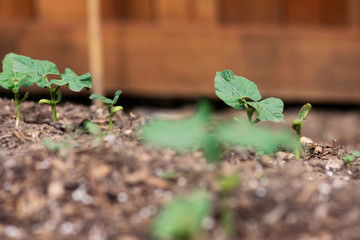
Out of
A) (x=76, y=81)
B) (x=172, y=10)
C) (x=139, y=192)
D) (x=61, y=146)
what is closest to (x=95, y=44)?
(x=172, y=10)

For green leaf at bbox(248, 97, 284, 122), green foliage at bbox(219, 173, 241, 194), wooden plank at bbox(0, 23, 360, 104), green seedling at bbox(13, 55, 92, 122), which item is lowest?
wooden plank at bbox(0, 23, 360, 104)

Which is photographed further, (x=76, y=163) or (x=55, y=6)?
(x=55, y=6)

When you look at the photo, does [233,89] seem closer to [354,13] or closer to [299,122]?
[299,122]

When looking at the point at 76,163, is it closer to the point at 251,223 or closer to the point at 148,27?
the point at 251,223

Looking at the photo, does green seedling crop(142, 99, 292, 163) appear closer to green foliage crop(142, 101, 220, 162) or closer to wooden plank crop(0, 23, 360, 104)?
green foliage crop(142, 101, 220, 162)

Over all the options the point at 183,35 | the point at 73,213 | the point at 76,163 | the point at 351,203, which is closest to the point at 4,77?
the point at 76,163

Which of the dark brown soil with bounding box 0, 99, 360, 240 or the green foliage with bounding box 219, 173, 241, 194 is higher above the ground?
the green foliage with bounding box 219, 173, 241, 194

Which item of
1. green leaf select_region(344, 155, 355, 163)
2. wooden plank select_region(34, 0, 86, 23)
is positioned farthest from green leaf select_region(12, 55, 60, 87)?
wooden plank select_region(34, 0, 86, 23)
